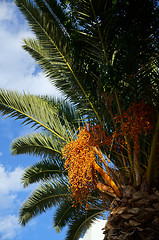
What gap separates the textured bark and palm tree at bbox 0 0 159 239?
0.05 ft

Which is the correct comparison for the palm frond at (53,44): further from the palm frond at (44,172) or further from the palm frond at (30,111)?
the palm frond at (44,172)

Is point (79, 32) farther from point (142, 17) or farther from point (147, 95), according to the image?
point (147, 95)

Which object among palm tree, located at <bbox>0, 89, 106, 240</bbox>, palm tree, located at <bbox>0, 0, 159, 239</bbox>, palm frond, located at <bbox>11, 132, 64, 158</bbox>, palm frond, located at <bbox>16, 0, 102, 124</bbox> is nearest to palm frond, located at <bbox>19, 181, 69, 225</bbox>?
palm tree, located at <bbox>0, 89, 106, 240</bbox>

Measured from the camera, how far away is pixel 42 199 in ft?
24.9

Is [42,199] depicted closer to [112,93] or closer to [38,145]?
[38,145]

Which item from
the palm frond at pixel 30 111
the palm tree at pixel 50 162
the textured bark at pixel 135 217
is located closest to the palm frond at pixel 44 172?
the palm tree at pixel 50 162

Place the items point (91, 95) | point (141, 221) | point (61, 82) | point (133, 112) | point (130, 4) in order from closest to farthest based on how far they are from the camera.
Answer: point (141, 221) → point (130, 4) → point (133, 112) → point (91, 95) → point (61, 82)

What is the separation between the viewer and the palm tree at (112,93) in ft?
13.9

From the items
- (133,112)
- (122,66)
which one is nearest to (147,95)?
(133,112)

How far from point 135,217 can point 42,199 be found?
422cm

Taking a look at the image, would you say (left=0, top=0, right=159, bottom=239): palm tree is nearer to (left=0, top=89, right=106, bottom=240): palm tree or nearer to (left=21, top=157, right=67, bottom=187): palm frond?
(left=0, top=89, right=106, bottom=240): palm tree

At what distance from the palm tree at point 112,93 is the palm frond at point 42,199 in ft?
6.89

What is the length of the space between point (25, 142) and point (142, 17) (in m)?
4.41

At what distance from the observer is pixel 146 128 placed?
459 centimetres
